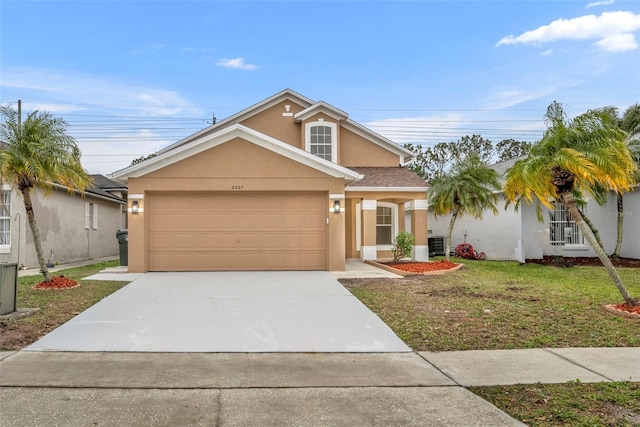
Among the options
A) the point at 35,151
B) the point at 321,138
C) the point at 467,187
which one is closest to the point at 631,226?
the point at 467,187

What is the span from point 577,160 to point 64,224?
1916cm

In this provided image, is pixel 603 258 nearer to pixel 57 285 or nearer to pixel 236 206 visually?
pixel 236 206

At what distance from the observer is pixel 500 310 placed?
29.1 feet

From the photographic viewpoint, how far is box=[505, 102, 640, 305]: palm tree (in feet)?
28.1

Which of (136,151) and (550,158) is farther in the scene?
(136,151)

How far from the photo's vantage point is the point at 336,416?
414cm

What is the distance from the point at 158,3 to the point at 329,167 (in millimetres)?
7064

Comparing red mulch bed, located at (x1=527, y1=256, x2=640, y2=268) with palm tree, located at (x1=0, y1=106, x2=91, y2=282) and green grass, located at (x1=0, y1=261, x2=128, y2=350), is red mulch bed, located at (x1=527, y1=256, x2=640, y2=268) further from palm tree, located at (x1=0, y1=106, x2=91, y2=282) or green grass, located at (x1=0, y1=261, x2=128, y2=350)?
palm tree, located at (x1=0, y1=106, x2=91, y2=282)

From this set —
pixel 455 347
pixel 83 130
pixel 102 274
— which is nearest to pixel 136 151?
pixel 83 130

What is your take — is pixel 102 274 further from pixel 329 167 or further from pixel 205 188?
pixel 329 167

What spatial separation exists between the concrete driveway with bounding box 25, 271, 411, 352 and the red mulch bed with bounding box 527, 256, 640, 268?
10244 millimetres

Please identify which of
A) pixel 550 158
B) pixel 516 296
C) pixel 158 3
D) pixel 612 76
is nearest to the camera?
pixel 550 158

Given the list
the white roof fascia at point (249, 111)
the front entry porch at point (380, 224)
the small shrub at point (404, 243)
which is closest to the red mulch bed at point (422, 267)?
the small shrub at point (404, 243)

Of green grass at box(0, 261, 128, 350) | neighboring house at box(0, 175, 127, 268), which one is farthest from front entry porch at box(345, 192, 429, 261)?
neighboring house at box(0, 175, 127, 268)
